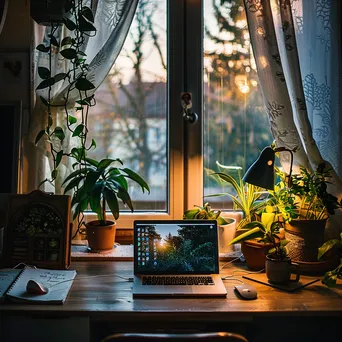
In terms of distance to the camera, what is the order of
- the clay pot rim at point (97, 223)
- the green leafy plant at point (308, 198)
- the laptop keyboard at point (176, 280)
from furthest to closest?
the clay pot rim at point (97, 223) < the green leafy plant at point (308, 198) < the laptop keyboard at point (176, 280)

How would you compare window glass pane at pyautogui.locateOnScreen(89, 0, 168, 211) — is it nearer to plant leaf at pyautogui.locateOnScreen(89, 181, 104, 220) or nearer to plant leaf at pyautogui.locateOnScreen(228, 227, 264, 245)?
plant leaf at pyautogui.locateOnScreen(89, 181, 104, 220)

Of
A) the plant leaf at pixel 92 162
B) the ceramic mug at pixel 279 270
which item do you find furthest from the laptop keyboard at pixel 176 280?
the plant leaf at pixel 92 162

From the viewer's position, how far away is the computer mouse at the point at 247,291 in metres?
1.64

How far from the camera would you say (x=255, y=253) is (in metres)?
1.92

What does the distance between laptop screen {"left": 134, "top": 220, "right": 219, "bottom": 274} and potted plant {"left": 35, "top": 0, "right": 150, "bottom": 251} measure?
0.26 m

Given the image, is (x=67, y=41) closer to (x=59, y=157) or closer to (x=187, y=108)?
(x=59, y=157)

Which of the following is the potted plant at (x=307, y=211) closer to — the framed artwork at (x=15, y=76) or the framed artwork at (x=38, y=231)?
the framed artwork at (x=38, y=231)

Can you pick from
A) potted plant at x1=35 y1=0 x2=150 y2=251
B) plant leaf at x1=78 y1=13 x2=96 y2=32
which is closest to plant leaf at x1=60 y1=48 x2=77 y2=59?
potted plant at x1=35 y1=0 x2=150 y2=251

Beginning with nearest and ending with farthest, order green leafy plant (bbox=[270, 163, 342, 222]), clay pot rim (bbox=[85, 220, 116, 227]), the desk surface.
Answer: the desk surface → green leafy plant (bbox=[270, 163, 342, 222]) → clay pot rim (bbox=[85, 220, 116, 227])

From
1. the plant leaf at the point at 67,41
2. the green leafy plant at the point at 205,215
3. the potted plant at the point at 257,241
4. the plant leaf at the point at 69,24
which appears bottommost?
the potted plant at the point at 257,241

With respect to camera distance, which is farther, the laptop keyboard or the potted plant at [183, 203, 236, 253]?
the potted plant at [183, 203, 236, 253]

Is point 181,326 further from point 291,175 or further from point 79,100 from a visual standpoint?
point 79,100

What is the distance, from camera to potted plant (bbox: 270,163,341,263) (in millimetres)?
1893

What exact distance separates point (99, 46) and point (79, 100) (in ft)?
0.85
